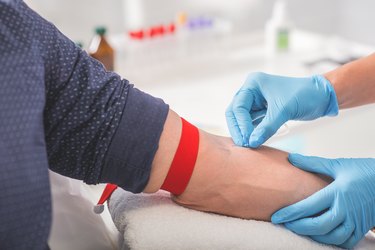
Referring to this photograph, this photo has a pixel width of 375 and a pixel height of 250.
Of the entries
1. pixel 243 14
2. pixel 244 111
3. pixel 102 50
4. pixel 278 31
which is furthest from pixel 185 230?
pixel 243 14

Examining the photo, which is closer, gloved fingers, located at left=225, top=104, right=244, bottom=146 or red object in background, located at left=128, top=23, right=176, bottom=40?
gloved fingers, located at left=225, top=104, right=244, bottom=146

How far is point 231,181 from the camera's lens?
2.87ft

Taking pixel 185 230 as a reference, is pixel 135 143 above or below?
above

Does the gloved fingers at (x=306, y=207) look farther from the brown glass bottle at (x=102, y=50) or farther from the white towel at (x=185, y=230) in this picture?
the brown glass bottle at (x=102, y=50)

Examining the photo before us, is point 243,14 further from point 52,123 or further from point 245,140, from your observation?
point 52,123

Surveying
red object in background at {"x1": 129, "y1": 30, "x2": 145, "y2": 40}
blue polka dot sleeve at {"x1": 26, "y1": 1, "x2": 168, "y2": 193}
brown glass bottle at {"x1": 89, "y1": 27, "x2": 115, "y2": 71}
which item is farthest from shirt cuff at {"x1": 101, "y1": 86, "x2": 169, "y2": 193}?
red object in background at {"x1": 129, "y1": 30, "x2": 145, "y2": 40}

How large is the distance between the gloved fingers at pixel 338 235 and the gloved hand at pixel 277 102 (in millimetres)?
240

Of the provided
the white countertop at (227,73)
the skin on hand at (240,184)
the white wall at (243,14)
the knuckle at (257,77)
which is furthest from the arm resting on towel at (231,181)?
the white wall at (243,14)

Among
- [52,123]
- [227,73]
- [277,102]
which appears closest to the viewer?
[52,123]

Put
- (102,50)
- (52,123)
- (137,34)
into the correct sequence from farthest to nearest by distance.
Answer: (137,34), (102,50), (52,123)

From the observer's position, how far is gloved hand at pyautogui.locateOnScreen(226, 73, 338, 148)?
103cm

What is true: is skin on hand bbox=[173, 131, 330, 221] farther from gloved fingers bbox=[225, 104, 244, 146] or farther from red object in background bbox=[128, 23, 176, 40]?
red object in background bbox=[128, 23, 176, 40]

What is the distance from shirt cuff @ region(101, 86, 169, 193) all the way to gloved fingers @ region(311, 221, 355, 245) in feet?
1.09

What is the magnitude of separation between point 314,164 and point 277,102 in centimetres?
19
